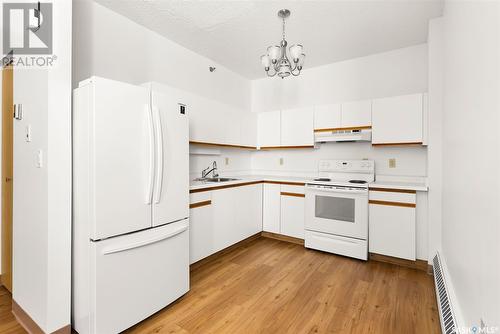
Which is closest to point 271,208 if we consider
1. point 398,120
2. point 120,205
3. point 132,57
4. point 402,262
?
point 402,262

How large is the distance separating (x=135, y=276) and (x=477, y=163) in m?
2.17

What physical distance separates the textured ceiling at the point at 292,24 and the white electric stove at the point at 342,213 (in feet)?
5.31

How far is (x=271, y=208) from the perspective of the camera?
369 centimetres

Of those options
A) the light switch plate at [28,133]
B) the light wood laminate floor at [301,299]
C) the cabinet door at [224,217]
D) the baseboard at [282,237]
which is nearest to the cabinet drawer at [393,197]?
the light wood laminate floor at [301,299]

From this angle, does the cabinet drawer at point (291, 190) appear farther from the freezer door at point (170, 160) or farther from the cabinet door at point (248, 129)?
the freezer door at point (170, 160)

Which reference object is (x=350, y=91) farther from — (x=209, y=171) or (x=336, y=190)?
(x=209, y=171)

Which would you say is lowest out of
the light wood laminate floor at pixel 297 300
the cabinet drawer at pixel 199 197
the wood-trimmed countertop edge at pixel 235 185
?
the light wood laminate floor at pixel 297 300

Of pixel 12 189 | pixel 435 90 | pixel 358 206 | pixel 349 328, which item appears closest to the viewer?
pixel 349 328

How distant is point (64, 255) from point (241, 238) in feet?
6.96

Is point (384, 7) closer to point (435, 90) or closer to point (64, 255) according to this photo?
point (435, 90)

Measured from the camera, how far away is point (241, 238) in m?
3.35

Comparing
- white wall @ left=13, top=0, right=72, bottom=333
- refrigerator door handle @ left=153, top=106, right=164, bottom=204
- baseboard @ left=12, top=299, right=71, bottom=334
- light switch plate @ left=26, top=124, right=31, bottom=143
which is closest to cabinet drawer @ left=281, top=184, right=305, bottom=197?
refrigerator door handle @ left=153, top=106, right=164, bottom=204

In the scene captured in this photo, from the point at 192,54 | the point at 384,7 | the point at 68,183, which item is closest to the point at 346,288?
the point at 68,183

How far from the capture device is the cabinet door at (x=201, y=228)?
2582 mm
